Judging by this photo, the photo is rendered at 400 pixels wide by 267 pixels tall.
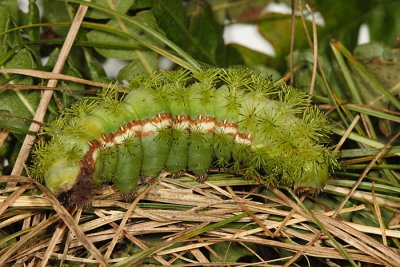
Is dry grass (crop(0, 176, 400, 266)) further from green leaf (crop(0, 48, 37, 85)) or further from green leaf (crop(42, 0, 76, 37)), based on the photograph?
green leaf (crop(42, 0, 76, 37))

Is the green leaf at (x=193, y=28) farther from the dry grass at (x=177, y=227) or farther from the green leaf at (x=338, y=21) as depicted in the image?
the dry grass at (x=177, y=227)

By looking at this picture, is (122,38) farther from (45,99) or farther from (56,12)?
(45,99)

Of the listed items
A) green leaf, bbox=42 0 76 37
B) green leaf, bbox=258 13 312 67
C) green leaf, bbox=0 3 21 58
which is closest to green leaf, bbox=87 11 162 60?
green leaf, bbox=42 0 76 37

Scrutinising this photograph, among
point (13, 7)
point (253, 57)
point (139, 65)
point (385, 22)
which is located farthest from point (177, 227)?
point (385, 22)

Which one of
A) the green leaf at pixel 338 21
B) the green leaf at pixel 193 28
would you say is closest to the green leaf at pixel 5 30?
the green leaf at pixel 193 28

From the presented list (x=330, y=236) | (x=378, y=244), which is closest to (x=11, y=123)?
(x=330, y=236)

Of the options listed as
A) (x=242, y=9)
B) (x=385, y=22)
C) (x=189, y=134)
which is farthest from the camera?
(x=242, y=9)
